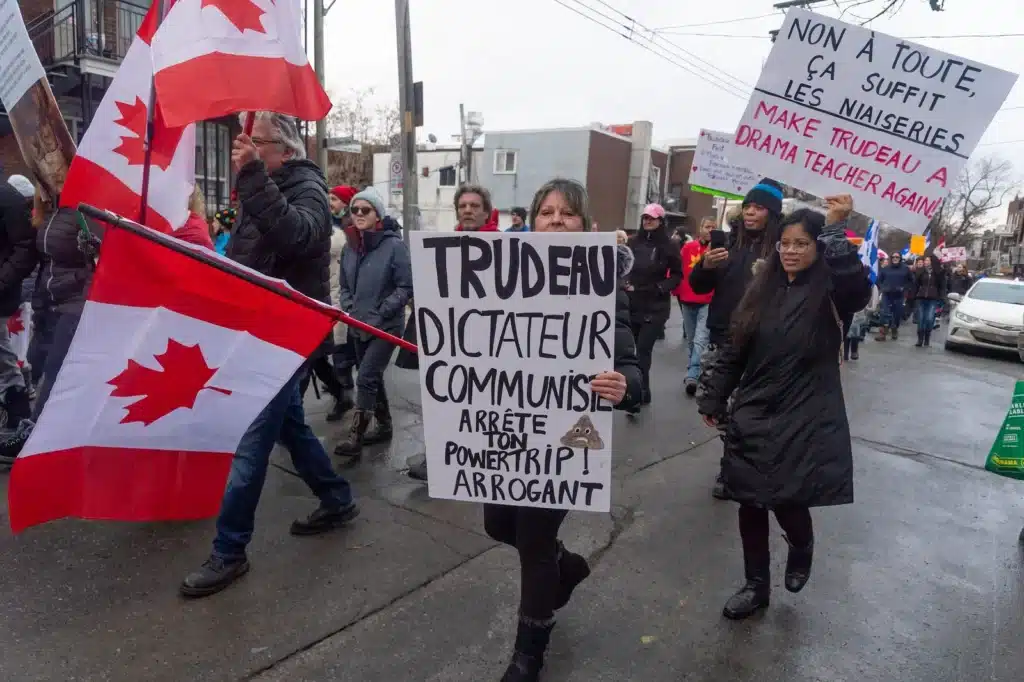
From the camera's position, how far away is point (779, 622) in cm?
313

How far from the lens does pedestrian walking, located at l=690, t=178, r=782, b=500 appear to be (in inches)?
170

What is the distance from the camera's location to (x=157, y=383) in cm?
268

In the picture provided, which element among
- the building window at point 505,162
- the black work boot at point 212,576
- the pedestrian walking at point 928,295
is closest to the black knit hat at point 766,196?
the black work boot at point 212,576

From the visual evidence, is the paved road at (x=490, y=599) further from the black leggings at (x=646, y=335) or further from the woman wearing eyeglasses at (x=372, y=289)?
the black leggings at (x=646, y=335)

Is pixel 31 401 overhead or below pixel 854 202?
below

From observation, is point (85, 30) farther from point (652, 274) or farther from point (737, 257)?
point (737, 257)

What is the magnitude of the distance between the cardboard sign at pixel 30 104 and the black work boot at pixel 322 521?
2.20 metres

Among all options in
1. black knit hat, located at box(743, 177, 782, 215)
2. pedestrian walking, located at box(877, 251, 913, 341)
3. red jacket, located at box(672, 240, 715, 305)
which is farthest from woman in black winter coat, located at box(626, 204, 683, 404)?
pedestrian walking, located at box(877, 251, 913, 341)

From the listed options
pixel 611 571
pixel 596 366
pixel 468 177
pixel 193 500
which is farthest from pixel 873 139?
pixel 468 177

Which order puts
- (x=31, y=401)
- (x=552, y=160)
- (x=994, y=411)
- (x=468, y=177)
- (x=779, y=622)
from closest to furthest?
(x=779, y=622)
(x=31, y=401)
(x=994, y=411)
(x=468, y=177)
(x=552, y=160)

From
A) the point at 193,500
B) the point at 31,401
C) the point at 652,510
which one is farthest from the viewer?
the point at 31,401

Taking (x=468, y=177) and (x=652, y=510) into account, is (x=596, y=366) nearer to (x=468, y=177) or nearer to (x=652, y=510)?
(x=652, y=510)

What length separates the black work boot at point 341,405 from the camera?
5.99 meters

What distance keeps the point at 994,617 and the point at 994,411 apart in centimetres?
587
